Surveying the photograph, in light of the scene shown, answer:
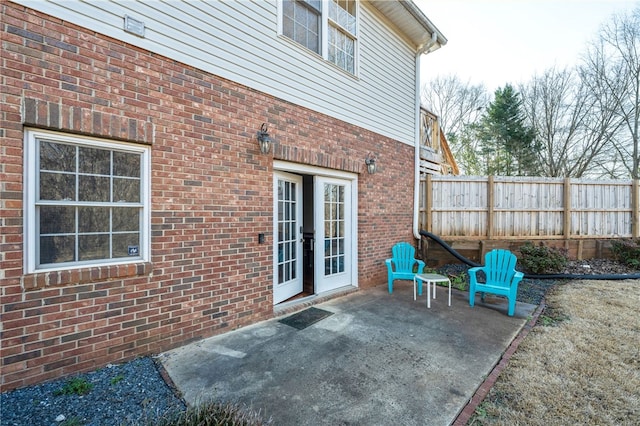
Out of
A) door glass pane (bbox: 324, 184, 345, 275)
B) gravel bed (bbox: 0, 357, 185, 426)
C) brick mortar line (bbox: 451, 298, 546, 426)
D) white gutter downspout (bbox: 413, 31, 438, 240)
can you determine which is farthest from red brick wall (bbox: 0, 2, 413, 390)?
white gutter downspout (bbox: 413, 31, 438, 240)

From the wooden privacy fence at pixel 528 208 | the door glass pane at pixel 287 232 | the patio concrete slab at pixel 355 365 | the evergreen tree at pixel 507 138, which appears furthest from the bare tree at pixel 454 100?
the patio concrete slab at pixel 355 365

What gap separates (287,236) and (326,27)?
3739 millimetres

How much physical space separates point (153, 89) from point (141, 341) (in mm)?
2747

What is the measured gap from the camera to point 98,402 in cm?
232

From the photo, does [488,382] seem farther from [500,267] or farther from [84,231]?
[84,231]

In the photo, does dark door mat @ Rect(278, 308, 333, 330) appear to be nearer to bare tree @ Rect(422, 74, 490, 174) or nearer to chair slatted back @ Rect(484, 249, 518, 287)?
chair slatted back @ Rect(484, 249, 518, 287)

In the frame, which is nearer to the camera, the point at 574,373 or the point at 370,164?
the point at 574,373

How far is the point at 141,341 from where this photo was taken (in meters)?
3.09

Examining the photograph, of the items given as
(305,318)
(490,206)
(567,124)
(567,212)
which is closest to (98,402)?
(305,318)

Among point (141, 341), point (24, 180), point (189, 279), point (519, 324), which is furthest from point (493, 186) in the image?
point (24, 180)

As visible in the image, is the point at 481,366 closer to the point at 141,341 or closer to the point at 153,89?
the point at 141,341

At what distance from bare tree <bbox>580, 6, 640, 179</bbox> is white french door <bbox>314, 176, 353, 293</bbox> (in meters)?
17.8

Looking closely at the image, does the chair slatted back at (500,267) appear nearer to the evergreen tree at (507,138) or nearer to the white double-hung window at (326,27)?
the white double-hung window at (326,27)

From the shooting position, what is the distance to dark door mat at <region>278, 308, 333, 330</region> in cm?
405
